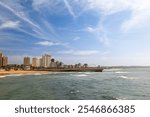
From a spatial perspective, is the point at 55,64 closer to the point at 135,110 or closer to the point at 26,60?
the point at 26,60

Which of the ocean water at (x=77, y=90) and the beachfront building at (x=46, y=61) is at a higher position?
the beachfront building at (x=46, y=61)

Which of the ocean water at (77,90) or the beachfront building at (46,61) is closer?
the ocean water at (77,90)

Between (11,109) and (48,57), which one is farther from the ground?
(48,57)

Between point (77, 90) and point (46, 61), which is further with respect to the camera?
point (46, 61)

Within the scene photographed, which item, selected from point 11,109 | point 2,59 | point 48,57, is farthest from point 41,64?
point 11,109

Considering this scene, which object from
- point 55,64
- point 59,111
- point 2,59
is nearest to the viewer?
point 59,111

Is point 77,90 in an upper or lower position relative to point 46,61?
lower

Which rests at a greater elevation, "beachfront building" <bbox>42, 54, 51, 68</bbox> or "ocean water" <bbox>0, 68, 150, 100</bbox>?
"beachfront building" <bbox>42, 54, 51, 68</bbox>

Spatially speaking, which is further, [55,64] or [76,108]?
[55,64]

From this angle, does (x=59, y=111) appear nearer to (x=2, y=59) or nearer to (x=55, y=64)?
(x=2, y=59)

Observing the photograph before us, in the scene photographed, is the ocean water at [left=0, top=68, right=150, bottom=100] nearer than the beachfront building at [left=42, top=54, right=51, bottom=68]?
Yes

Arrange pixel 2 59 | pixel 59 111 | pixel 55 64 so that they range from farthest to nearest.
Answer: pixel 55 64
pixel 2 59
pixel 59 111
